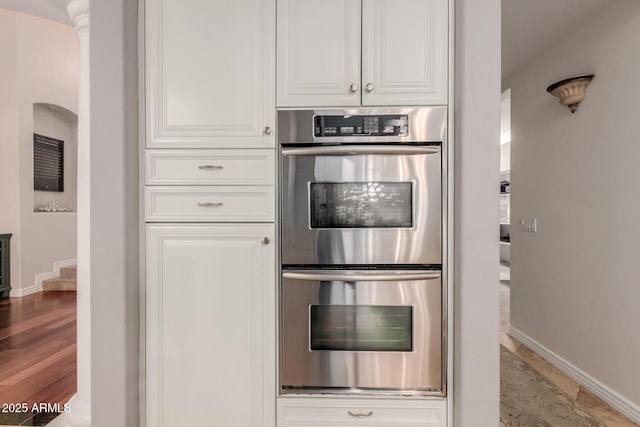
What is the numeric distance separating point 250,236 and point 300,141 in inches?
19.5

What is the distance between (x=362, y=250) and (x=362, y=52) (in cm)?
90

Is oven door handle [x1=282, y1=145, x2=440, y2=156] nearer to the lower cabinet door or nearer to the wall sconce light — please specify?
the lower cabinet door

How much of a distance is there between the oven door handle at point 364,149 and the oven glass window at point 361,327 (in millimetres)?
702

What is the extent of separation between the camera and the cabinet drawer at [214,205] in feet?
4.72

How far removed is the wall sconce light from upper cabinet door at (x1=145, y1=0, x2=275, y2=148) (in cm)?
218

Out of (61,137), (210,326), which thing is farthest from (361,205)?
(61,137)

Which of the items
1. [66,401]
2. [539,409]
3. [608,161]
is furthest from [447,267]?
[66,401]

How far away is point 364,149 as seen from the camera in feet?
4.55

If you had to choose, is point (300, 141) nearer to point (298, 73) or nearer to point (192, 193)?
point (298, 73)

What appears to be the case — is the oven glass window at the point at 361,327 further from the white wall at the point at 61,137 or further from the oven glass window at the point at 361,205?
the white wall at the point at 61,137

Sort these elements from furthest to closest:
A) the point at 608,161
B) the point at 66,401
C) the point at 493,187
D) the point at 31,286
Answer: the point at 31,286 → the point at 608,161 → the point at 66,401 → the point at 493,187

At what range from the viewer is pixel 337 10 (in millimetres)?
1408

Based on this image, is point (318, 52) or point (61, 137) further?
point (61, 137)

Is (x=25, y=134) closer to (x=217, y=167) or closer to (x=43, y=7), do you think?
(x=43, y=7)
